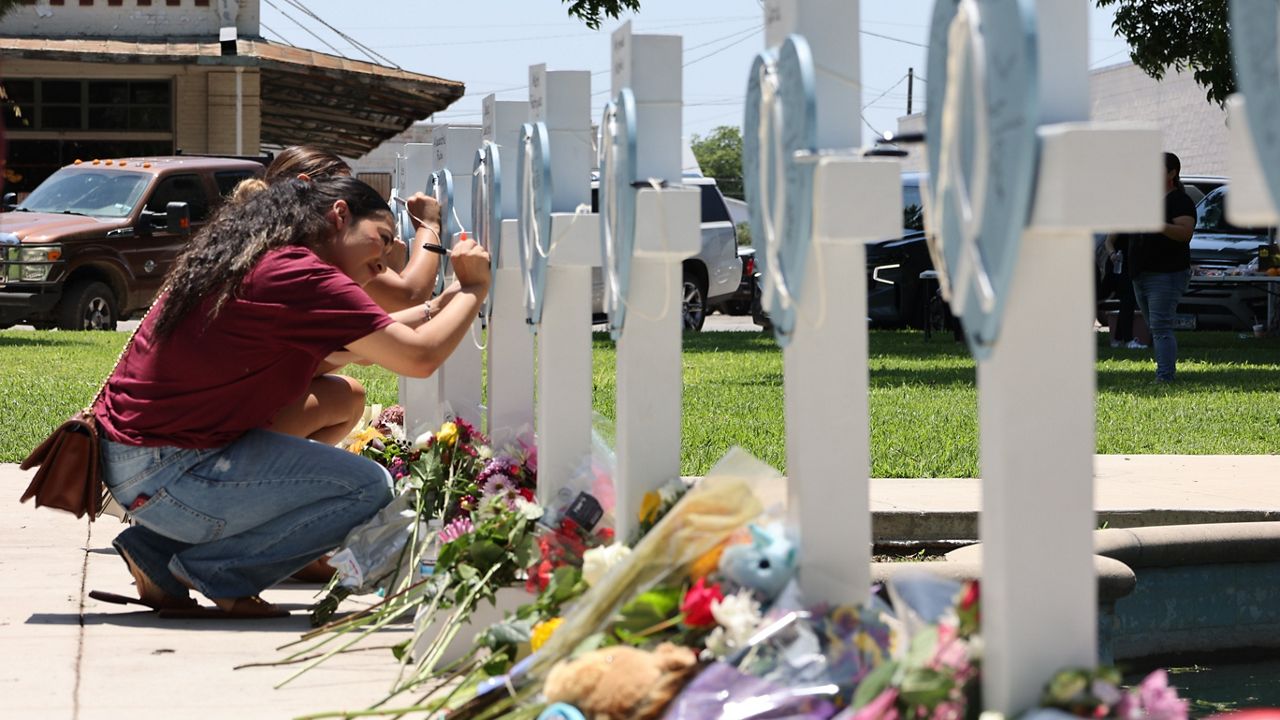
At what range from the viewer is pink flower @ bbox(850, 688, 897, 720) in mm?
2496

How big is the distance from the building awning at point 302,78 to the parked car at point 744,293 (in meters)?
4.65

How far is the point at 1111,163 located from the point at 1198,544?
3346 millimetres

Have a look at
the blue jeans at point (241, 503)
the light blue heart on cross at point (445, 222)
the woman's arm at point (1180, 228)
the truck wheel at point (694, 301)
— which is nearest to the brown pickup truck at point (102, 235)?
the truck wheel at point (694, 301)

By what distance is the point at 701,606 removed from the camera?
3029mm

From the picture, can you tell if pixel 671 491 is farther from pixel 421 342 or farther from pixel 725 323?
pixel 725 323

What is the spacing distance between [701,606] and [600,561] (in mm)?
633

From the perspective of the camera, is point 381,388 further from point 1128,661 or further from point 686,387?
point 1128,661

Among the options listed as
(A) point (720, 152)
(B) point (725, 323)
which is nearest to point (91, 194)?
(B) point (725, 323)

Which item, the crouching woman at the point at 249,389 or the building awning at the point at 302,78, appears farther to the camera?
the building awning at the point at 302,78

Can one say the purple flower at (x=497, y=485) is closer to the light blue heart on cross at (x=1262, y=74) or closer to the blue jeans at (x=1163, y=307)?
the light blue heart on cross at (x=1262, y=74)

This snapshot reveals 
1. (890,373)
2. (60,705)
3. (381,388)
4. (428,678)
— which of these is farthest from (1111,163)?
(890,373)

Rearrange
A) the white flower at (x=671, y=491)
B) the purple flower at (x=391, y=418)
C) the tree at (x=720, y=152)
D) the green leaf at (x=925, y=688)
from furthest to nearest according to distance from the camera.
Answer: the tree at (x=720, y=152) < the purple flower at (x=391, y=418) < the white flower at (x=671, y=491) < the green leaf at (x=925, y=688)

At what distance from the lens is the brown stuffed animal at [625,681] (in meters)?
2.93

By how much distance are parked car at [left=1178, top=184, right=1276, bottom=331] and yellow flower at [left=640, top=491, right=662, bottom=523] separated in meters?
15.1
